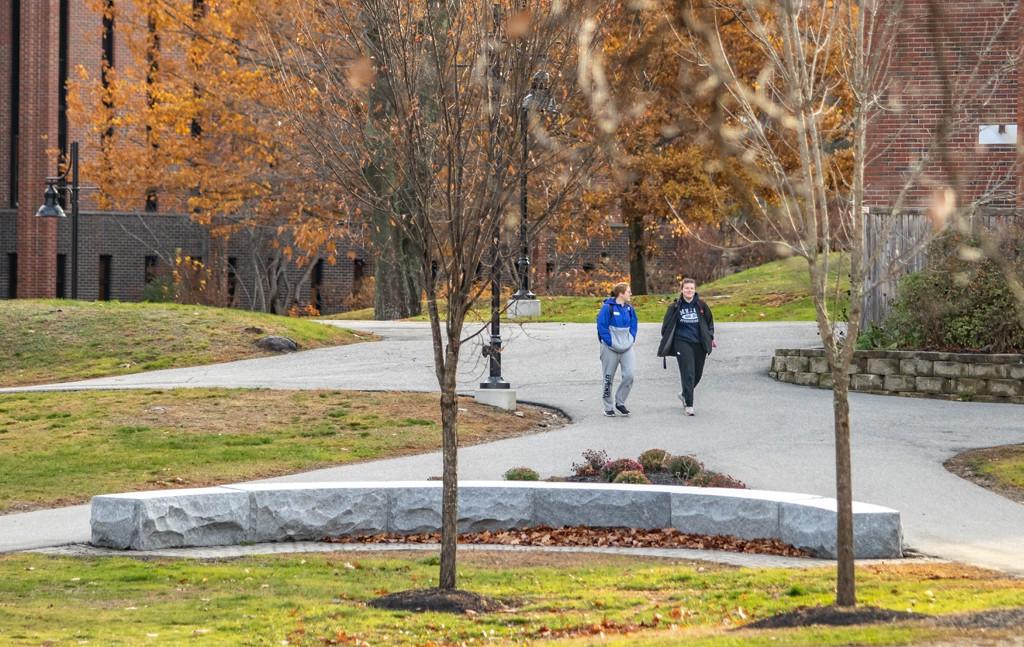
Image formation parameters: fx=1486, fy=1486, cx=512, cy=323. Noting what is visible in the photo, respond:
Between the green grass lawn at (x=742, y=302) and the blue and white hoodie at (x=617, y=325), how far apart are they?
1120cm

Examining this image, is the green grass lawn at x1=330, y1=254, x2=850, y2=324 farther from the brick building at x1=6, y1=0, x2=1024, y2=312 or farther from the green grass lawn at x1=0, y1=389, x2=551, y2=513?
the green grass lawn at x1=0, y1=389, x2=551, y2=513

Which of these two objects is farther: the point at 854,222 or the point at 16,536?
the point at 16,536

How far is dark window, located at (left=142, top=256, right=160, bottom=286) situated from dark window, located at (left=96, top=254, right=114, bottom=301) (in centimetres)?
119

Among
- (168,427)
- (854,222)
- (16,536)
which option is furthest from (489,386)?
(854,222)

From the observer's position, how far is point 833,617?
26.3 feet

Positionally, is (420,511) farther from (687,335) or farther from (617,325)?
(687,335)

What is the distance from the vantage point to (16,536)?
11.9m

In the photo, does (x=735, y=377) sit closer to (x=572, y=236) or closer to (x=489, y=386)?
(x=489, y=386)

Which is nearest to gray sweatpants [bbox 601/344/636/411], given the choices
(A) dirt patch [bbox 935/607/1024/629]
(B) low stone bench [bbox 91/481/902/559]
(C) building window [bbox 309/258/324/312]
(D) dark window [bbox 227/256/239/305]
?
(B) low stone bench [bbox 91/481/902/559]

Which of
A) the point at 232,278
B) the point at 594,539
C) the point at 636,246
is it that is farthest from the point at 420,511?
the point at 232,278

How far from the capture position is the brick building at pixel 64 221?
50.7 meters

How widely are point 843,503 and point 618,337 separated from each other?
10.1 metres

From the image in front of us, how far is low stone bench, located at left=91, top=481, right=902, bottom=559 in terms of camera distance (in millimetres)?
11508

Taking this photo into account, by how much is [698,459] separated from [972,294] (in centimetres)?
749
